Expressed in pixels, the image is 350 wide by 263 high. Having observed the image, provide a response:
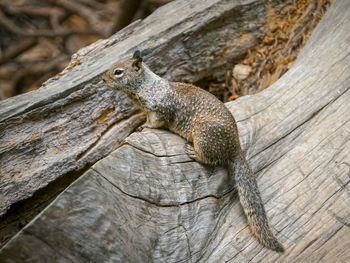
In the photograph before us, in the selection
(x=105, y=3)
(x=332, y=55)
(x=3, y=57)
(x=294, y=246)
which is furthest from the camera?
(x=105, y=3)

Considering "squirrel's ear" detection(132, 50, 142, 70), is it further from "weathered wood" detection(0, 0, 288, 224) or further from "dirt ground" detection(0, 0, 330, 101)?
"dirt ground" detection(0, 0, 330, 101)

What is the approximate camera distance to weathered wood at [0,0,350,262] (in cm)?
217

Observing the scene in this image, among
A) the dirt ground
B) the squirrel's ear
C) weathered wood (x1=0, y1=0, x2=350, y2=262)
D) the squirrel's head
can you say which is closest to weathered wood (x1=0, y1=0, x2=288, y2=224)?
the squirrel's head

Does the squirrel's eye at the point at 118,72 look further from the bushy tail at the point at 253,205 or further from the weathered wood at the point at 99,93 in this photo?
the bushy tail at the point at 253,205

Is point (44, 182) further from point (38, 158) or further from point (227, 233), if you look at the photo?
point (227, 233)

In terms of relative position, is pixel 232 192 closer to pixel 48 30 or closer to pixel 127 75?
pixel 127 75

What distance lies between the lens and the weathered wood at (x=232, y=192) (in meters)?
2.17

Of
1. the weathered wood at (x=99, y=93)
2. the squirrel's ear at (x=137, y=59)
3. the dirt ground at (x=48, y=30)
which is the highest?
the squirrel's ear at (x=137, y=59)

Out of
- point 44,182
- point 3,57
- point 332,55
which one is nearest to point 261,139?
point 332,55

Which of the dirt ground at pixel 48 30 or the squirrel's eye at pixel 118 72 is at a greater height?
the squirrel's eye at pixel 118 72

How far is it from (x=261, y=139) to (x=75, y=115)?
1067 millimetres

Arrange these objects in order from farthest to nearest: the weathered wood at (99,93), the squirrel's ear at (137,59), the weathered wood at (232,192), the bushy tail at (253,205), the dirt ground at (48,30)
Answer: the dirt ground at (48,30) → the squirrel's ear at (137,59) → the weathered wood at (99,93) → the bushy tail at (253,205) → the weathered wood at (232,192)

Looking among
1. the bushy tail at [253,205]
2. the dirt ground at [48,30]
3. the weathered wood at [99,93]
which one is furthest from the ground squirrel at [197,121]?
the dirt ground at [48,30]

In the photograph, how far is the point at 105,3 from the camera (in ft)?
20.1
